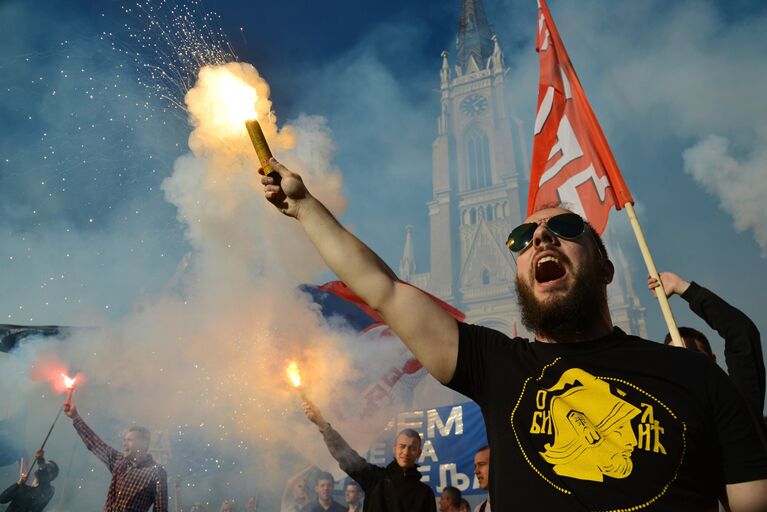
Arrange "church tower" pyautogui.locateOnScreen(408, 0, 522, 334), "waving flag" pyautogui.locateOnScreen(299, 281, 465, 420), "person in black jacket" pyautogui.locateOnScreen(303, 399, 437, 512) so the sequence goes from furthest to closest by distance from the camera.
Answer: "church tower" pyautogui.locateOnScreen(408, 0, 522, 334) < "waving flag" pyautogui.locateOnScreen(299, 281, 465, 420) < "person in black jacket" pyautogui.locateOnScreen(303, 399, 437, 512)

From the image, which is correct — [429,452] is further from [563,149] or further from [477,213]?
[477,213]

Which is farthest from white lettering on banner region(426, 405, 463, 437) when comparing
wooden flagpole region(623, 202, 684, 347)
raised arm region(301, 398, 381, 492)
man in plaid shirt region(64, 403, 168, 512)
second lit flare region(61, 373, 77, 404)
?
wooden flagpole region(623, 202, 684, 347)

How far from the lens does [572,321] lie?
1.39 meters

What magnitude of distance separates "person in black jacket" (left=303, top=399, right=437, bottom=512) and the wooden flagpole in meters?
2.41

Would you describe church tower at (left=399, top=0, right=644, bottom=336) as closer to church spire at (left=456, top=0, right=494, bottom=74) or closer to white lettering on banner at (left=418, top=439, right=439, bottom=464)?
church spire at (left=456, top=0, right=494, bottom=74)

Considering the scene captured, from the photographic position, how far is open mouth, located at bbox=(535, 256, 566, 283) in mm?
1554

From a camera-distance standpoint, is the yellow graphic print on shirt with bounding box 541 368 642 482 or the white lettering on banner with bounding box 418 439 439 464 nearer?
the yellow graphic print on shirt with bounding box 541 368 642 482

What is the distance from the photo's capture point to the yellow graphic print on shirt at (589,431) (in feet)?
3.66

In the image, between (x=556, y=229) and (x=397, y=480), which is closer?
(x=556, y=229)

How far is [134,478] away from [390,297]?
4.98m

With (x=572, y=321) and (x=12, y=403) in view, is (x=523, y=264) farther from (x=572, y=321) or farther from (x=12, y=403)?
(x=12, y=403)

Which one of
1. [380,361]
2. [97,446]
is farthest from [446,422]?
[97,446]

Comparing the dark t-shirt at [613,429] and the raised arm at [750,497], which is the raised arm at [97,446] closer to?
the dark t-shirt at [613,429]

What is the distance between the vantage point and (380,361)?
10156mm
